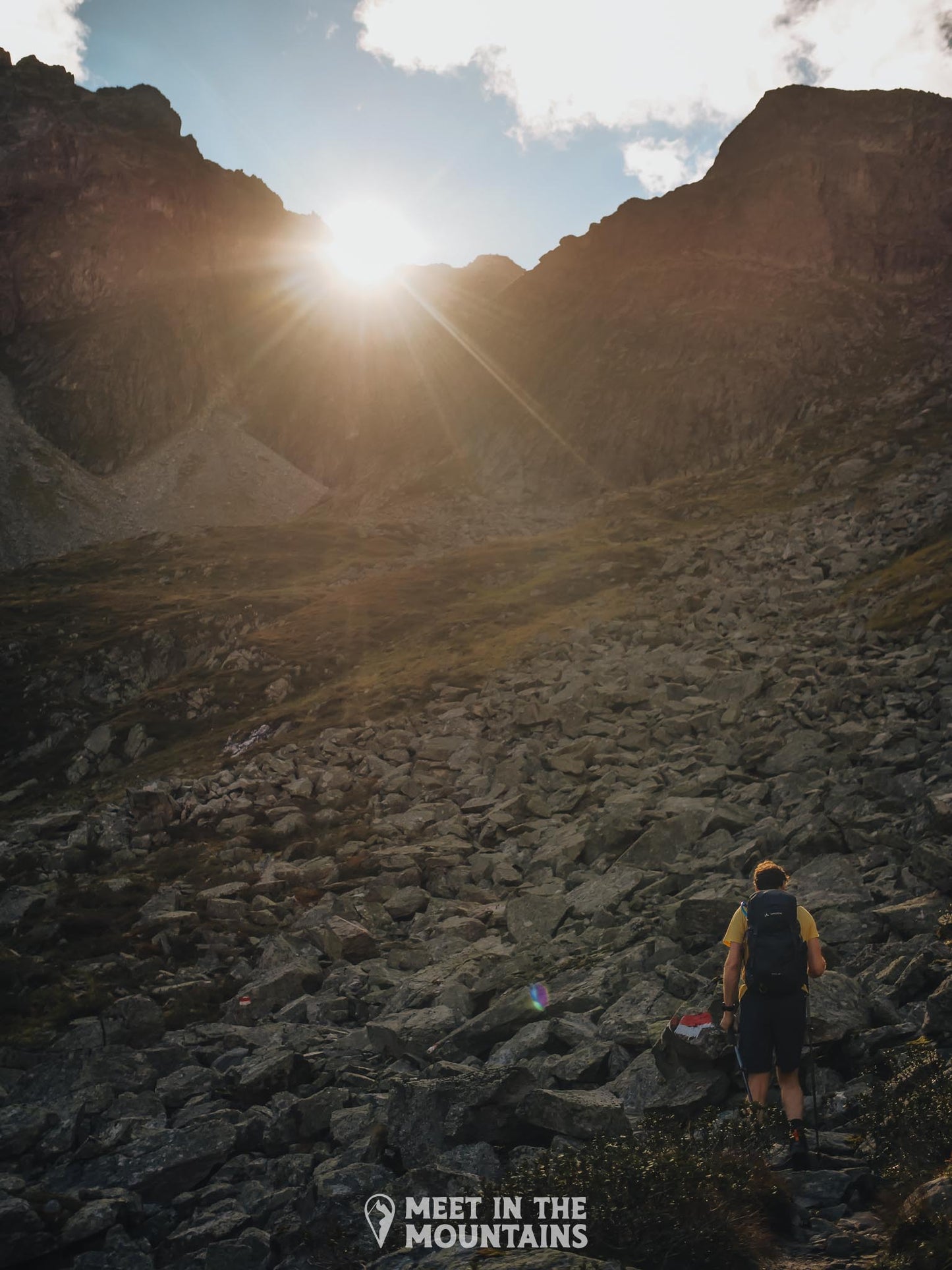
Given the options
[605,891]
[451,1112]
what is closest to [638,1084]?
[451,1112]

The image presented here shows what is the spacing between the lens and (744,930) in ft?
31.7

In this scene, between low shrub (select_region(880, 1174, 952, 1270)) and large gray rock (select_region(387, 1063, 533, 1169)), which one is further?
large gray rock (select_region(387, 1063, 533, 1169))

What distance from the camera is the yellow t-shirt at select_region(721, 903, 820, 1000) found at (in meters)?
9.43

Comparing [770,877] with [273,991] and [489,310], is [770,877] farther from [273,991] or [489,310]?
[489,310]

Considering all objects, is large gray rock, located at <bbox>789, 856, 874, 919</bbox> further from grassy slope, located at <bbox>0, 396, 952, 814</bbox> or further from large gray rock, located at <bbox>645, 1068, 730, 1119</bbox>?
grassy slope, located at <bbox>0, 396, 952, 814</bbox>

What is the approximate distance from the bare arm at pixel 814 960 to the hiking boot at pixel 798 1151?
1612mm

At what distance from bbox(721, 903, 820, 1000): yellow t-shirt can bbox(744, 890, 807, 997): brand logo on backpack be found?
90 millimetres

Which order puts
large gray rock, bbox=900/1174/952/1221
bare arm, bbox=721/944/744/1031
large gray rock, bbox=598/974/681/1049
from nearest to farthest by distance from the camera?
large gray rock, bbox=900/1174/952/1221, bare arm, bbox=721/944/744/1031, large gray rock, bbox=598/974/681/1049

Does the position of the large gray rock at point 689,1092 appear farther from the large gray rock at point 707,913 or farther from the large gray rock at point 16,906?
the large gray rock at point 16,906

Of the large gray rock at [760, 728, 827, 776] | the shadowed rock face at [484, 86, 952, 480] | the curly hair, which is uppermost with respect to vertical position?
the shadowed rock face at [484, 86, 952, 480]

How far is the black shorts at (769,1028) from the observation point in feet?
29.6

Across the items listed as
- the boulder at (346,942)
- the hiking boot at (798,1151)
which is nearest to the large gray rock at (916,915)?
the hiking boot at (798,1151)

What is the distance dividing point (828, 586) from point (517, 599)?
25.1 meters

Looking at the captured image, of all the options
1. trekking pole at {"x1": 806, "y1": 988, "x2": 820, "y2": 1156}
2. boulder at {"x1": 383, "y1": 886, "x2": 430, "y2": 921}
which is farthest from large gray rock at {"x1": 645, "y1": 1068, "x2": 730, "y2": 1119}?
boulder at {"x1": 383, "y1": 886, "x2": 430, "y2": 921}
